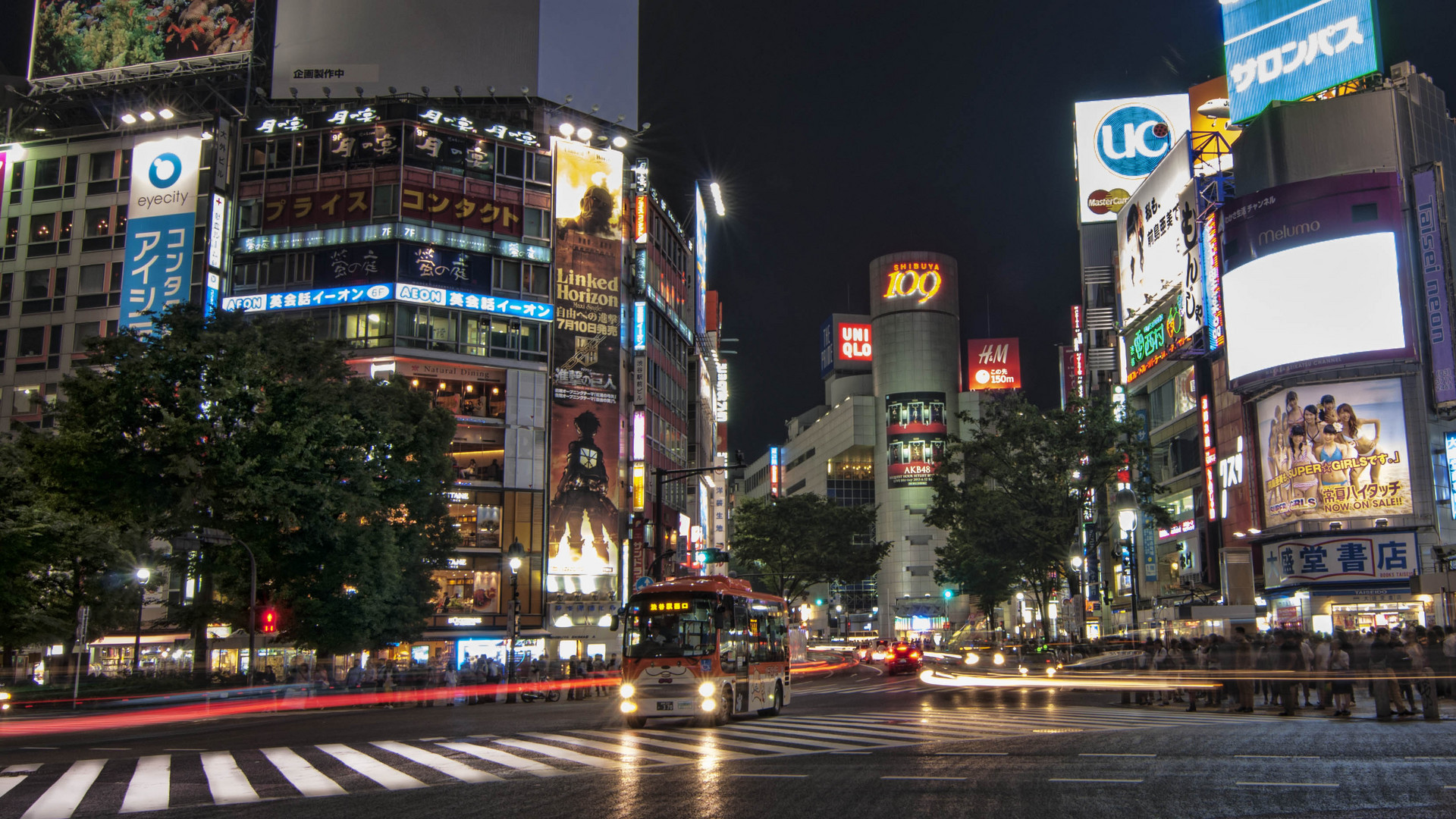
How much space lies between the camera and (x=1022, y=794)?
35.8 ft

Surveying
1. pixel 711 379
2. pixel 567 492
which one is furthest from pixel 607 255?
pixel 711 379

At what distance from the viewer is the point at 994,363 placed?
12538cm

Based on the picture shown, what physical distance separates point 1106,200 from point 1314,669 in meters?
57.7

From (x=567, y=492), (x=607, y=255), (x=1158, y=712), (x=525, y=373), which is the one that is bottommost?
(x=1158, y=712)

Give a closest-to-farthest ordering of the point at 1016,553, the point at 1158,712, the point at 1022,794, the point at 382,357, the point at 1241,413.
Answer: the point at 1022,794, the point at 1158,712, the point at 1241,413, the point at 1016,553, the point at 382,357

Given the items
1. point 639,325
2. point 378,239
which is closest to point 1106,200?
point 639,325

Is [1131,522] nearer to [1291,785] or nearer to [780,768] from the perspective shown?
[780,768]

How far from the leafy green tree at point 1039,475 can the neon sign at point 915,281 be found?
240 ft

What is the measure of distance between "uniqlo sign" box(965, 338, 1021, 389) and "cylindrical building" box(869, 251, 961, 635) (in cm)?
254

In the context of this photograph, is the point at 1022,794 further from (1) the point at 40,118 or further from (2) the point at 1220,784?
(1) the point at 40,118

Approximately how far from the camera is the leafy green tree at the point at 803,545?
253 feet

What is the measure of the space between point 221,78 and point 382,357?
22.4 meters

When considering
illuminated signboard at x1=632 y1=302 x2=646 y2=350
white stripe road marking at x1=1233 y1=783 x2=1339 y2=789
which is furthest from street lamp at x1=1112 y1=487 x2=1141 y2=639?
white stripe road marking at x1=1233 y1=783 x2=1339 y2=789

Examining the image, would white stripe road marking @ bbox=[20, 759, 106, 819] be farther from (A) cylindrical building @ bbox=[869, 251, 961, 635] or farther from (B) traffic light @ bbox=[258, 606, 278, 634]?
(A) cylindrical building @ bbox=[869, 251, 961, 635]
